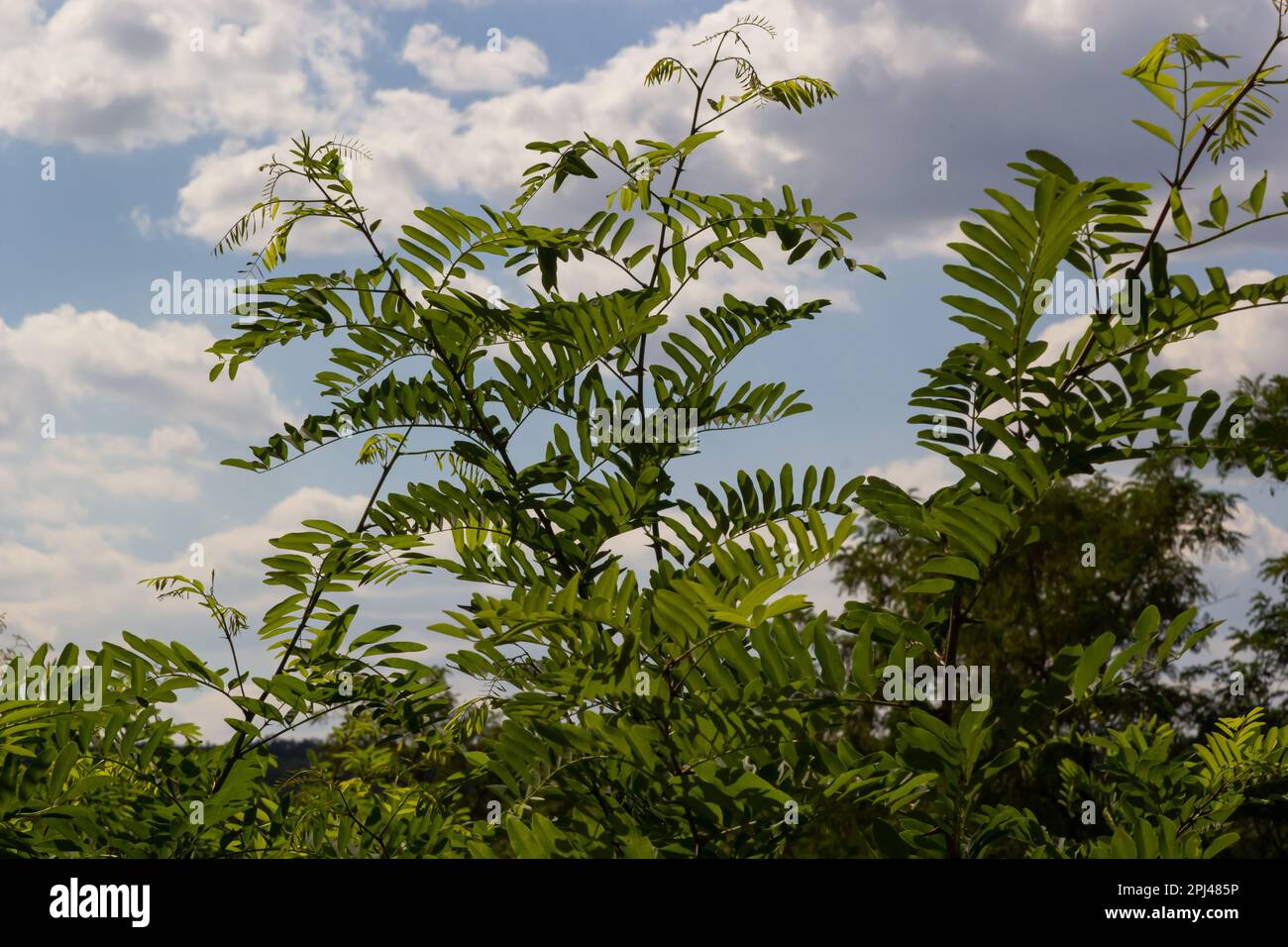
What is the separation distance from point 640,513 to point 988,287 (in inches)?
27.1

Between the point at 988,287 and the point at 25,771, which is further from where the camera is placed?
the point at 25,771

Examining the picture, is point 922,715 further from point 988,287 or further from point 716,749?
point 988,287

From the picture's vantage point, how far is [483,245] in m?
1.98

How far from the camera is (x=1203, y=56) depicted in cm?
165

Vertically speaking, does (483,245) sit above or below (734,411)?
above

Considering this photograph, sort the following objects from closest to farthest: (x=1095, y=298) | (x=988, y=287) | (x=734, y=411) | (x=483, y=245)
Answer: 1. (x=988, y=287)
2. (x=1095, y=298)
3. (x=483, y=245)
4. (x=734, y=411)

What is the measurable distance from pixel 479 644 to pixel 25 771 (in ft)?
2.35

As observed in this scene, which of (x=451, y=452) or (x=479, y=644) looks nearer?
(x=479, y=644)

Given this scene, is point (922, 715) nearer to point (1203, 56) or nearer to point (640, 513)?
point (640, 513)

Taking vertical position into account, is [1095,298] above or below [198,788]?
above
